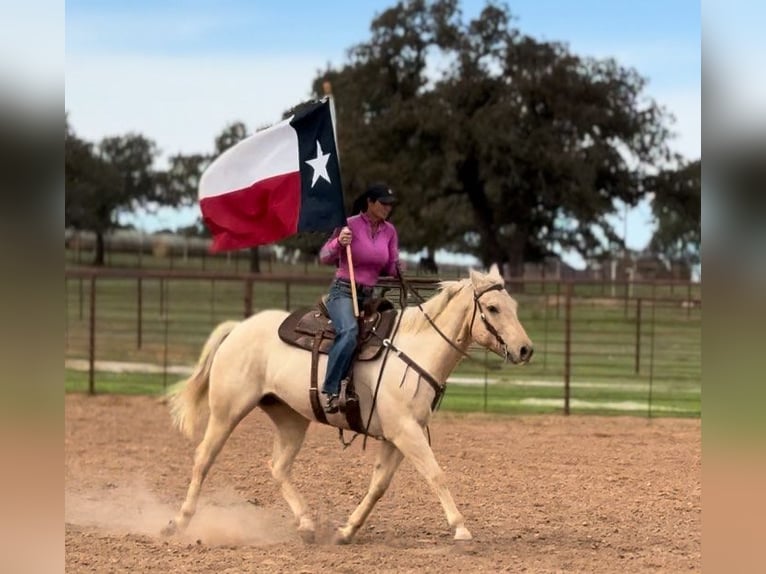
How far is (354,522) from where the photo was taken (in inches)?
256

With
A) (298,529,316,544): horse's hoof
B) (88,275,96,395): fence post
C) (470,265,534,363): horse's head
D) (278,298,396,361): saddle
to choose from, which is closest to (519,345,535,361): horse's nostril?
(470,265,534,363): horse's head

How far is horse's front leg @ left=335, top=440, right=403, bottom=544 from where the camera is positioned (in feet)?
21.1

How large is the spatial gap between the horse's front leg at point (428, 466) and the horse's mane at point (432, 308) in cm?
73

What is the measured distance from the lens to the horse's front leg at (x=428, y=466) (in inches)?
235

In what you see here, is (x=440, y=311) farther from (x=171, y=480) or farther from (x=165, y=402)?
(x=165, y=402)

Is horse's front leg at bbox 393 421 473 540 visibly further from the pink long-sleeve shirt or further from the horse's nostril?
the pink long-sleeve shirt

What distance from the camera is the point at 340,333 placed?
6.45 m

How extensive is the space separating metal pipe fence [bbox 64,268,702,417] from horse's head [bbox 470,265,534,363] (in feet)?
19.5

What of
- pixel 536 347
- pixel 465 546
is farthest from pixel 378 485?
pixel 536 347

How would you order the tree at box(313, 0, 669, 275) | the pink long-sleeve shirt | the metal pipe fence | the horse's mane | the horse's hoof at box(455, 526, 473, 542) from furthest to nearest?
the tree at box(313, 0, 669, 275)
the metal pipe fence
the pink long-sleeve shirt
the horse's mane
the horse's hoof at box(455, 526, 473, 542)

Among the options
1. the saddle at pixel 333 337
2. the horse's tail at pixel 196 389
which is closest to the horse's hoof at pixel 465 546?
the saddle at pixel 333 337

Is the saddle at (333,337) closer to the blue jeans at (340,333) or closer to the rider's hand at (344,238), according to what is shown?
the blue jeans at (340,333)

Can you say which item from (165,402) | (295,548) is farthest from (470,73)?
(295,548)
